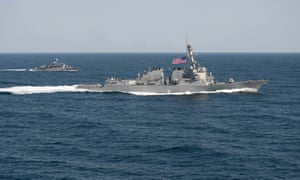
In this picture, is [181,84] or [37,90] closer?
[181,84]

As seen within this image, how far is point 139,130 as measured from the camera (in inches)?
2630

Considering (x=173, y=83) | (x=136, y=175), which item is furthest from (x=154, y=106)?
(x=136, y=175)

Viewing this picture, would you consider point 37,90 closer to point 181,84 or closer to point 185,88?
point 181,84

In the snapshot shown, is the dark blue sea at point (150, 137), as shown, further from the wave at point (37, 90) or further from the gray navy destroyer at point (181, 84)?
A: the wave at point (37, 90)

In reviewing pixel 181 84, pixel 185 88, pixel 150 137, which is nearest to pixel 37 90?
pixel 181 84

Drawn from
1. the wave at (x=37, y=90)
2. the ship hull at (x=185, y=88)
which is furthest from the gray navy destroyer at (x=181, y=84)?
the wave at (x=37, y=90)

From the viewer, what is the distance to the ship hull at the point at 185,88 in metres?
105

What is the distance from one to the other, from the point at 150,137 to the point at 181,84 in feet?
146

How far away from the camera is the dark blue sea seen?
4691 cm

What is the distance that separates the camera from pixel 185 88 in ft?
344

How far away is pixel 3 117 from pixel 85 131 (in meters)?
19.9

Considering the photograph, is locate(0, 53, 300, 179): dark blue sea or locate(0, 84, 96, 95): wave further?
locate(0, 84, 96, 95): wave

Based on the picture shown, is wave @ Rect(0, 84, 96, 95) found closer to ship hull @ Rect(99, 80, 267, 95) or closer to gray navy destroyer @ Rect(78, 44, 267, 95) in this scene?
gray navy destroyer @ Rect(78, 44, 267, 95)

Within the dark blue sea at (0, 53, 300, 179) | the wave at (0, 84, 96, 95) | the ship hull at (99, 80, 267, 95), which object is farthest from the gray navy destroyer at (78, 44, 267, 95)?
the dark blue sea at (0, 53, 300, 179)
